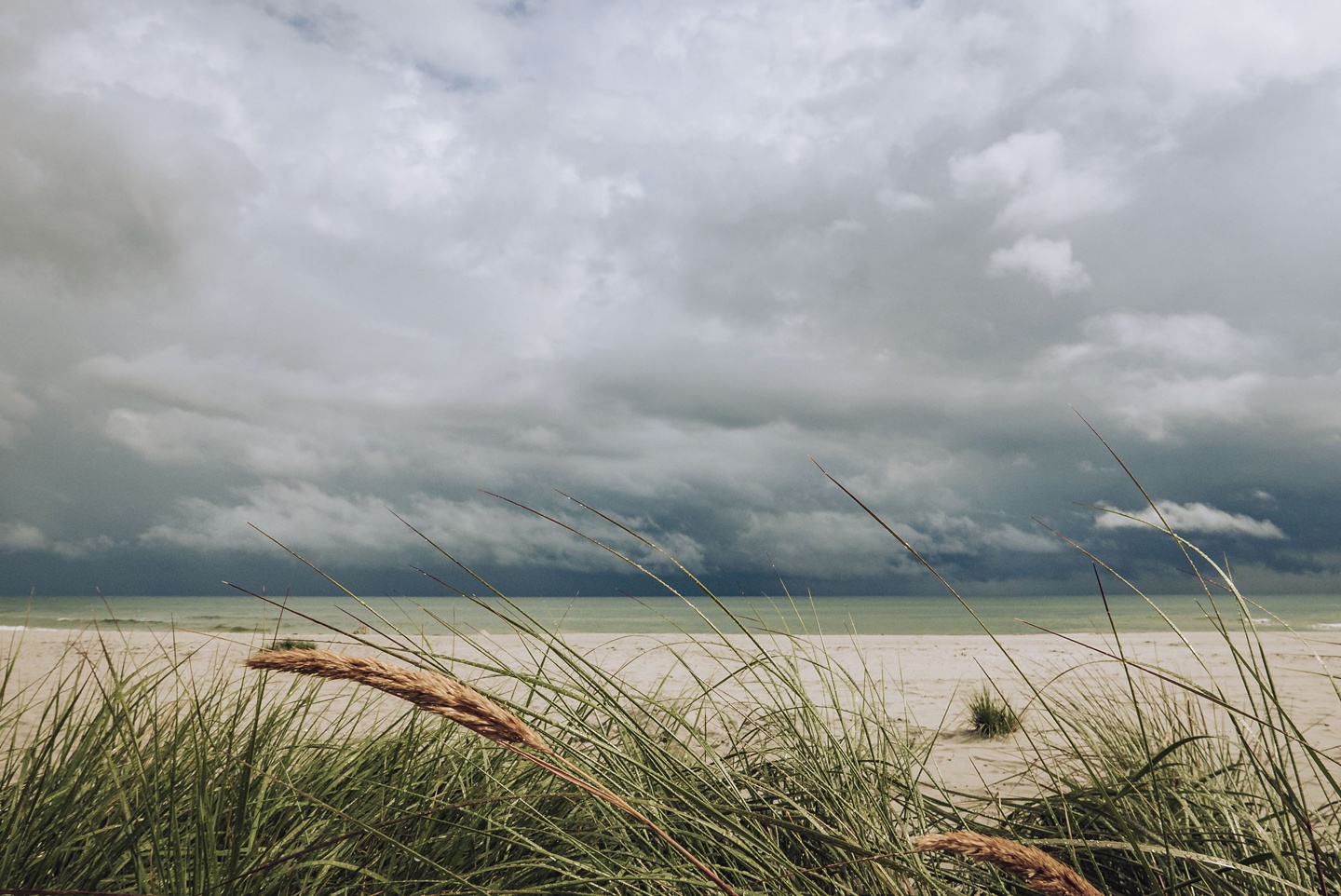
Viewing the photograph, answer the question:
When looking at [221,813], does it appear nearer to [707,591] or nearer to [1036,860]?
[707,591]

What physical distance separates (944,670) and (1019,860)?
14153 mm

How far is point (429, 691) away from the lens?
Result: 885 millimetres

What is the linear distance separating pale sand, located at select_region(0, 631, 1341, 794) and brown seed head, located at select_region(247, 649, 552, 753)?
558 mm

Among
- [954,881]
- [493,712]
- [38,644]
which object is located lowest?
[38,644]

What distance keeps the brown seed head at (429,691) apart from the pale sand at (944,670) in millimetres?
558

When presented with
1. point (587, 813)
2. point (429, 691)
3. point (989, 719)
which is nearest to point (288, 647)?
point (587, 813)

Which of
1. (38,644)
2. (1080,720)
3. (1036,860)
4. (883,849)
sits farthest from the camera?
(38,644)

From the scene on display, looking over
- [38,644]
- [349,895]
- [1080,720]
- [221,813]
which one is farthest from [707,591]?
[38,644]

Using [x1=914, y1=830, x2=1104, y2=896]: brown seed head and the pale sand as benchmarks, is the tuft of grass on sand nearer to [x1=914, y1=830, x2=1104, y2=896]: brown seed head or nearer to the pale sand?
the pale sand

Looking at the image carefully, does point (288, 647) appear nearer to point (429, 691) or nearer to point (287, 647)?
point (287, 647)

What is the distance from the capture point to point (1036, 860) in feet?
2.80

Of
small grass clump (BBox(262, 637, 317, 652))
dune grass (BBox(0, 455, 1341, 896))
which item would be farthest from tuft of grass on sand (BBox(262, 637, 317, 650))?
dune grass (BBox(0, 455, 1341, 896))

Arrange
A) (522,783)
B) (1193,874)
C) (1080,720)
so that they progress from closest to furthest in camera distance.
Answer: (1193,874) < (522,783) < (1080,720)

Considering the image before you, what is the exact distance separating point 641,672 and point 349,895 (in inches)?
453
